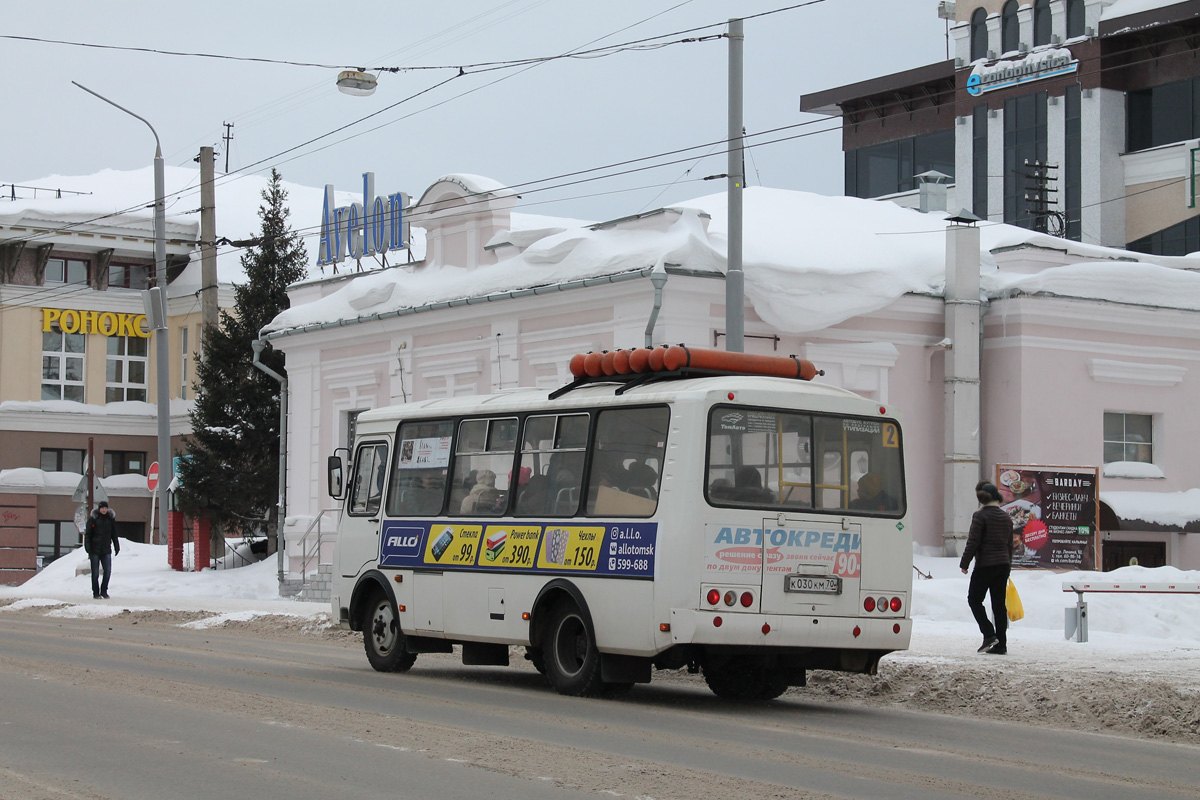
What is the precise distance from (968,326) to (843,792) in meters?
18.7

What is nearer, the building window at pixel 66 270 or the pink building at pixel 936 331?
the pink building at pixel 936 331

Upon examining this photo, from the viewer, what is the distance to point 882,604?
13.3 metres

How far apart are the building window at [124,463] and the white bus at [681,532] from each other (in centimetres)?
3914

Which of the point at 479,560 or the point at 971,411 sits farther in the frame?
the point at 971,411

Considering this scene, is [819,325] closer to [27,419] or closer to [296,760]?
[296,760]

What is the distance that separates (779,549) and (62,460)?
4238 centimetres

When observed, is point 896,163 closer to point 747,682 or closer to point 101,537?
point 101,537

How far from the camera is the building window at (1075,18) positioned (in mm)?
53938

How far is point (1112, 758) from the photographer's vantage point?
10.3m

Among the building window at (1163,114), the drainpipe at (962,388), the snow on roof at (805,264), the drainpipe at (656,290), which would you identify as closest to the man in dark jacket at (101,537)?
the snow on roof at (805,264)

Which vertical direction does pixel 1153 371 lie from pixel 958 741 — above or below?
above

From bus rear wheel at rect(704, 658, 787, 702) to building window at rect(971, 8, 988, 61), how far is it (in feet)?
157

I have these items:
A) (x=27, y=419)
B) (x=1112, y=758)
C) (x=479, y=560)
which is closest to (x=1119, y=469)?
(x=479, y=560)

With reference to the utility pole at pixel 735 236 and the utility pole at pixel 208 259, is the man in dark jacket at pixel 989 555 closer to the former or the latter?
the utility pole at pixel 735 236
